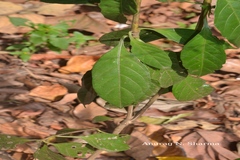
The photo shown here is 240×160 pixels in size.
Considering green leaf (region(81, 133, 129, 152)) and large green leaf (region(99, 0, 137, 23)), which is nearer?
large green leaf (region(99, 0, 137, 23))

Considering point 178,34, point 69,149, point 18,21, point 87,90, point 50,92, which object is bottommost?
point 50,92

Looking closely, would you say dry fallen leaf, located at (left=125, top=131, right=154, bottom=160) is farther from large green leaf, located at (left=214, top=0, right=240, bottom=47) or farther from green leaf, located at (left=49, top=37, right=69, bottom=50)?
green leaf, located at (left=49, top=37, right=69, bottom=50)

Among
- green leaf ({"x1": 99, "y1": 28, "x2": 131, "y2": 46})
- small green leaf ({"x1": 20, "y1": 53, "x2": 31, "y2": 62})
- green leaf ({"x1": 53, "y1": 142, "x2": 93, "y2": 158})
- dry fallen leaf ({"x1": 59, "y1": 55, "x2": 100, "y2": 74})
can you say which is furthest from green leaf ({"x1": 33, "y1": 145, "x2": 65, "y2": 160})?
small green leaf ({"x1": 20, "y1": 53, "x2": 31, "y2": 62})

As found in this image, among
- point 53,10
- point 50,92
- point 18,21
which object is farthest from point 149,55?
point 53,10

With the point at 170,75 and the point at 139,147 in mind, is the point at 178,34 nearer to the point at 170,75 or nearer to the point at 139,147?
the point at 170,75

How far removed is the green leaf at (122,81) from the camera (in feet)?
3.93

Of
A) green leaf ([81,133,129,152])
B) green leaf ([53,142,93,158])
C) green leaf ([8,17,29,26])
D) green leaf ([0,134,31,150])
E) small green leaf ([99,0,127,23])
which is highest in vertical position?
small green leaf ([99,0,127,23])

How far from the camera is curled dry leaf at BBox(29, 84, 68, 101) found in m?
2.37

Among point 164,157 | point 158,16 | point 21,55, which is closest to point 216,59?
point 164,157

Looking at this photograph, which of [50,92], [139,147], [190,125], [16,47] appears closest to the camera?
[139,147]

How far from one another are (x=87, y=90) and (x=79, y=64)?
1.33 m

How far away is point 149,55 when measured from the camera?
1.21 meters

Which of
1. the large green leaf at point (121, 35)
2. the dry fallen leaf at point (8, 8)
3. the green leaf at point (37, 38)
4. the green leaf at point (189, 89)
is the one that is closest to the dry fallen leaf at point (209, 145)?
the green leaf at point (189, 89)

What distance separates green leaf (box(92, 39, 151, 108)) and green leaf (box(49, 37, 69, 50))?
1653mm
